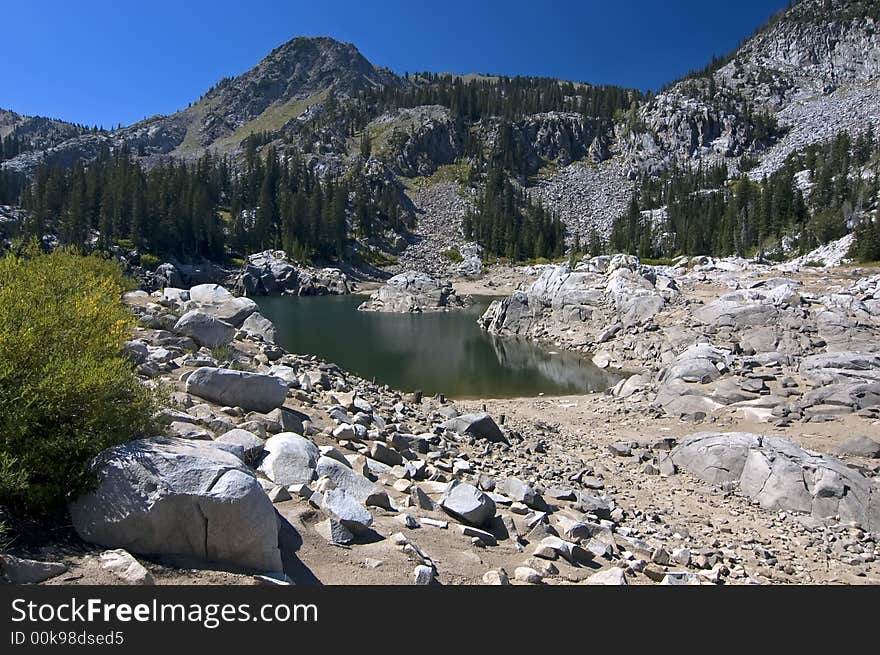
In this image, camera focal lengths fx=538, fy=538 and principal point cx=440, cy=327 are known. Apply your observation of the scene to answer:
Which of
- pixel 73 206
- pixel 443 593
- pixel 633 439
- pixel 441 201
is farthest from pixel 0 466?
pixel 441 201

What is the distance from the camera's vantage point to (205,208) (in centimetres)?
11688

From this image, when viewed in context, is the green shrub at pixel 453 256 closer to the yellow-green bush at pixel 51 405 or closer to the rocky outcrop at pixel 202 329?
the rocky outcrop at pixel 202 329

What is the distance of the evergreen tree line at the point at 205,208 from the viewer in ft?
332

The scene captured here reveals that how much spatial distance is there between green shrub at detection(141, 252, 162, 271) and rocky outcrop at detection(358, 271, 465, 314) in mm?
45626

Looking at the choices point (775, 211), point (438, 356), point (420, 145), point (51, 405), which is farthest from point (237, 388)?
point (420, 145)

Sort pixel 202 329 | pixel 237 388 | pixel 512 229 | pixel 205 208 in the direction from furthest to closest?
pixel 512 229 → pixel 205 208 → pixel 202 329 → pixel 237 388

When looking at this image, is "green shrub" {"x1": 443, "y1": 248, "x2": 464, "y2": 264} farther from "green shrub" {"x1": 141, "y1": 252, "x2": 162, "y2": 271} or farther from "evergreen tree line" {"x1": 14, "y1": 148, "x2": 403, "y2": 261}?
"green shrub" {"x1": 141, "y1": 252, "x2": 162, "y2": 271}

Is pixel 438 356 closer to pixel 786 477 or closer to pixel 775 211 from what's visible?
pixel 786 477

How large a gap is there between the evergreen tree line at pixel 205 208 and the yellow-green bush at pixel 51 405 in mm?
103230

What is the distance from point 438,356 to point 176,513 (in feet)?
127

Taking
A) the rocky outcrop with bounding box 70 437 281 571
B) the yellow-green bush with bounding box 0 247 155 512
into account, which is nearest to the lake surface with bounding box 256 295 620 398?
the yellow-green bush with bounding box 0 247 155 512

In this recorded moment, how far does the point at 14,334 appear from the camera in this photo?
556cm

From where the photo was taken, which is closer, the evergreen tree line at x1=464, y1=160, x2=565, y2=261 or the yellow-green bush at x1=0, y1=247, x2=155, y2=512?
the yellow-green bush at x1=0, y1=247, x2=155, y2=512

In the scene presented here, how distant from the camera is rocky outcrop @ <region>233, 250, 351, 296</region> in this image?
102 metres
